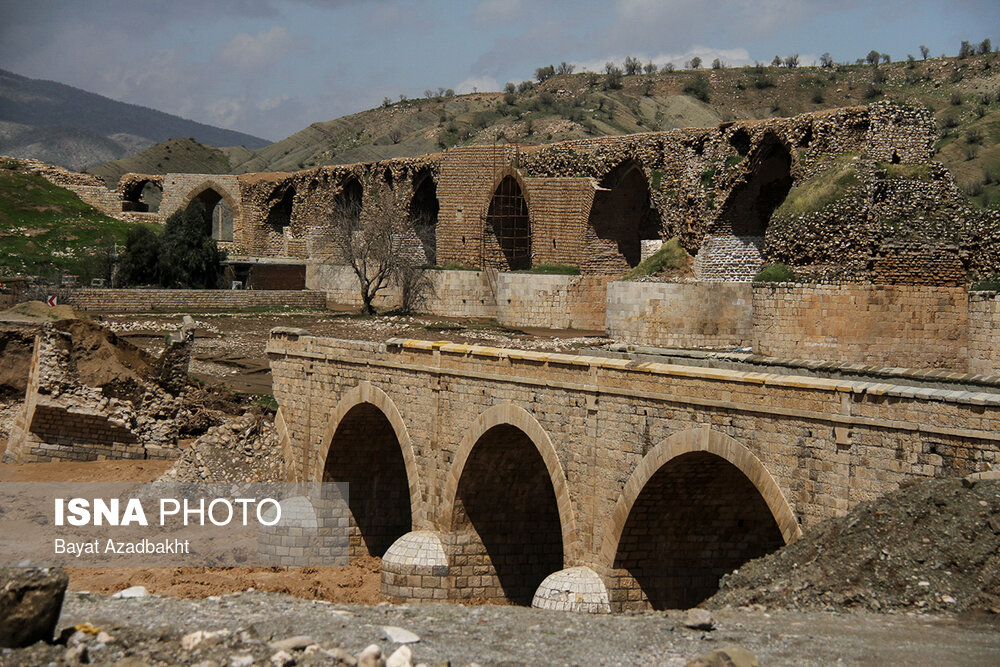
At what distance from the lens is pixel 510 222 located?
112 feet

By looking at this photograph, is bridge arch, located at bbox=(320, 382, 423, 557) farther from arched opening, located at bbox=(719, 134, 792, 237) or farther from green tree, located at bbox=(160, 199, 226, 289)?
green tree, located at bbox=(160, 199, 226, 289)

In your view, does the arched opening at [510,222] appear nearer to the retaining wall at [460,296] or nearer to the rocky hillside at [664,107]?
the retaining wall at [460,296]

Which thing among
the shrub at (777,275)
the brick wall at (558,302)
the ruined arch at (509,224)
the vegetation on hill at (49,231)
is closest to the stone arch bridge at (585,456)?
the shrub at (777,275)

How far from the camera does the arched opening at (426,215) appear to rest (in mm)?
38781

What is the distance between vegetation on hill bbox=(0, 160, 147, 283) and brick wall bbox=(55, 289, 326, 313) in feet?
12.8

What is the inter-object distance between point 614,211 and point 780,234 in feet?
35.1

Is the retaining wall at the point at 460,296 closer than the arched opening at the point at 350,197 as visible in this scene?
Yes

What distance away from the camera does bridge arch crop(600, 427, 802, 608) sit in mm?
13453

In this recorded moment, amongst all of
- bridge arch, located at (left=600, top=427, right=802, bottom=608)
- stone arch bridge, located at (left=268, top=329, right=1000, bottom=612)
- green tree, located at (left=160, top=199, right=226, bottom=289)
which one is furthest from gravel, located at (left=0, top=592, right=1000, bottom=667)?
green tree, located at (left=160, top=199, right=226, bottom=289)

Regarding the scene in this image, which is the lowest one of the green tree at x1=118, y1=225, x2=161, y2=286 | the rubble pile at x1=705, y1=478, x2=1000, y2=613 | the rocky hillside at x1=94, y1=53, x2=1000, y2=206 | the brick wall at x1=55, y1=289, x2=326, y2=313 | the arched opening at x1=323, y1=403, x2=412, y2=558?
the arched opening at x1=323, y1=403, x2=412, y2=558

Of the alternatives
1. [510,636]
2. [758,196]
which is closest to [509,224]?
[758,196]

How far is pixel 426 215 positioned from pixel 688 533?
87.3ft

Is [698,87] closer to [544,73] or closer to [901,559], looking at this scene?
[544,73]

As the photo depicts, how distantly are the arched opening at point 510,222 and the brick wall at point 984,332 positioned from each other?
17255 millimetres
